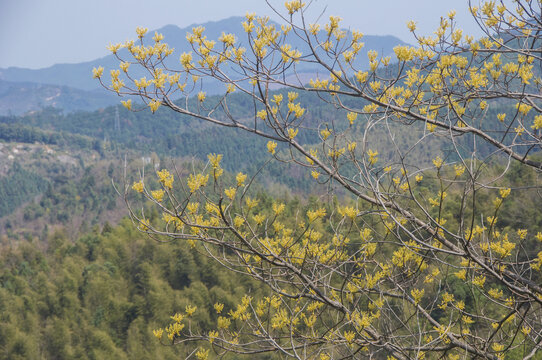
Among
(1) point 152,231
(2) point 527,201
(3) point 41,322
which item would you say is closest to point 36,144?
(3) point 41,322

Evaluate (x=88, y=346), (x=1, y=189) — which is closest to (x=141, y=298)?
(x=88, y=346)

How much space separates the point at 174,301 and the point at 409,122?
2747 cm

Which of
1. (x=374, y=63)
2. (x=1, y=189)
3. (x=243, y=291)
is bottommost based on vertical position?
(x=1, y=189)

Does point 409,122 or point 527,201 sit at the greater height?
point 409,122

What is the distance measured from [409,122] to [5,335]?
2829cm

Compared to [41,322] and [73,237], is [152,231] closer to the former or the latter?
[41,322]

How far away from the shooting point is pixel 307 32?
2564 mm

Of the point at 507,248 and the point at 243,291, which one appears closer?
the point at 507,248

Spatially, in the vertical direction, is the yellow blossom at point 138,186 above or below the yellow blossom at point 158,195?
above

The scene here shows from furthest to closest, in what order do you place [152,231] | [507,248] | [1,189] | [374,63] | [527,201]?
[1,189] < [527,201] < [374,63] < [152,231] < [507,248]

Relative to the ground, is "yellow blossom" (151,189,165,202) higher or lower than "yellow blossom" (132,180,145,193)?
lower

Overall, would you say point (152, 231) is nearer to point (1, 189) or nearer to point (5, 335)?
point (5, 335)

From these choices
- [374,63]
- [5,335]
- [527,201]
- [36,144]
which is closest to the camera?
[374,63]

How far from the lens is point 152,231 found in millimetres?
2543
